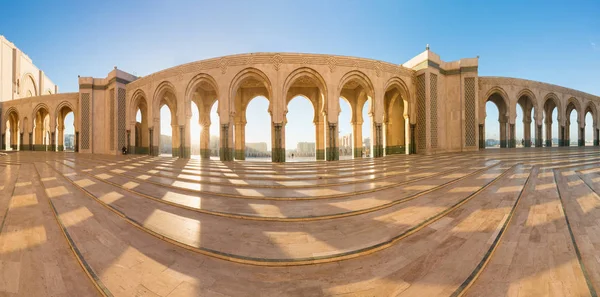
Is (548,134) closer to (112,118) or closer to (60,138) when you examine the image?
(112,118)

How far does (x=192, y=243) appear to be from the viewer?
2.12 meters

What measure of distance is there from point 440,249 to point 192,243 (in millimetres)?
2475

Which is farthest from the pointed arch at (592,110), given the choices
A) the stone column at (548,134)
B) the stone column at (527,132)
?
the stone column at (527,132)

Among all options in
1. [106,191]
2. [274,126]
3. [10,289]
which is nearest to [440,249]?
[10,289]

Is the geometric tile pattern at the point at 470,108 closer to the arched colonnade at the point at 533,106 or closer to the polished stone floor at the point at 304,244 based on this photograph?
the arched colonnade at the point at 533,106

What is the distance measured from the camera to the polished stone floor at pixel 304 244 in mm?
1548

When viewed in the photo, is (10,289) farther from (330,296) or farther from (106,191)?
(106,191)

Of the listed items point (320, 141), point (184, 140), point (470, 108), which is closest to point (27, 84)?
point (184, 140)

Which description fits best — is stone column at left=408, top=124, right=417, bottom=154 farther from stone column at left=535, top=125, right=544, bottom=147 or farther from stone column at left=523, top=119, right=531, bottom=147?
stone column at left=535, top=125, right=544, bottom=147

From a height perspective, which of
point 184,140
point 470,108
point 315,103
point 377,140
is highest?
point 315,103

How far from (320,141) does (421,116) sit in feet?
24.8

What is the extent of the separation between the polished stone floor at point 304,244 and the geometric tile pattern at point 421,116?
11.5 m

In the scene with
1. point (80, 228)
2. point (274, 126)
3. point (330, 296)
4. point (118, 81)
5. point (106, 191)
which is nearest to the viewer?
point (330, 296)

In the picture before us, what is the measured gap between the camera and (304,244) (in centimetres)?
213
